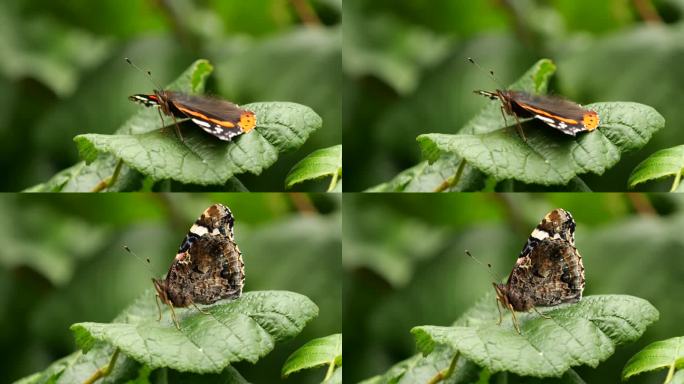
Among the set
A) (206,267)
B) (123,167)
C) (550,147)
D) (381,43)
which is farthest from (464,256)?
(123,167)

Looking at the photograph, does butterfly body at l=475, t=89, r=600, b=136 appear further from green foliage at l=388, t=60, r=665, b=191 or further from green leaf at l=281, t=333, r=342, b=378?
green leaf at l=281, t=333, r=342, b=378

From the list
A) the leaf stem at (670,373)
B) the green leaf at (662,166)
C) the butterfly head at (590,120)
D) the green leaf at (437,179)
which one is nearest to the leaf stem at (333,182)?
the green leaf at (437,179)

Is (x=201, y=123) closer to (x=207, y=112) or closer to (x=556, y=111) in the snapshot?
(x=207, y=112)

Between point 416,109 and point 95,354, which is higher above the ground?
point 416,109

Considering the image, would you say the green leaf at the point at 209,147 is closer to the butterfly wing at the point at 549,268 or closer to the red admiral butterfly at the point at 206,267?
the red admiral butterfly at the point at 206,267

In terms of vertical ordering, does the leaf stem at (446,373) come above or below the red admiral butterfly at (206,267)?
below

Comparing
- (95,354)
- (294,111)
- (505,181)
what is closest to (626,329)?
(505,181)

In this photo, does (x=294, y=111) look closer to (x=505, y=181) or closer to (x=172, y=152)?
(x=172, y=152)
